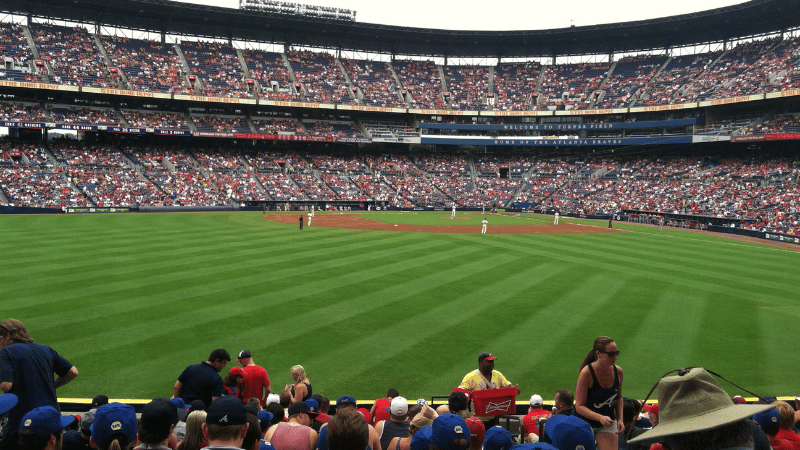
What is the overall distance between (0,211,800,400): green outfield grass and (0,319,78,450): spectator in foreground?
12.4 ft

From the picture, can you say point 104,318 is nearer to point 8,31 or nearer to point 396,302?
point 396,302

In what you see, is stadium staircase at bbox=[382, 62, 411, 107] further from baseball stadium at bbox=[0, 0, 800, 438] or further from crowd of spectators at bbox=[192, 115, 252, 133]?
crowd of spectators at bbox=[192, 115, 252, 133]

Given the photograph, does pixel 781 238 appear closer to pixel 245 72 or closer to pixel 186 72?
pixel 245 72

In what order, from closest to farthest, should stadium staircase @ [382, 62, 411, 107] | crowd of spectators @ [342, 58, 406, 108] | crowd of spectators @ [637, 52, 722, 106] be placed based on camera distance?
crowd of spectators @ [637, 52, 722, 106]
crowd of spectators @ [342, 58, 406, 108]
stadium staircase @ [382, 62, 411, 107]

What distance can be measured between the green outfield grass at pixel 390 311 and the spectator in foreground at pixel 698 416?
7326 millimetres

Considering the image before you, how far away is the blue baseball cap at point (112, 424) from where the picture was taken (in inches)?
150

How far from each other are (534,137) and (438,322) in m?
65.4

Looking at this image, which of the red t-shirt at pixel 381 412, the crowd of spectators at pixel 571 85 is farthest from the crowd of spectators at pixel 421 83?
the red t-shirt at pixel 381 412

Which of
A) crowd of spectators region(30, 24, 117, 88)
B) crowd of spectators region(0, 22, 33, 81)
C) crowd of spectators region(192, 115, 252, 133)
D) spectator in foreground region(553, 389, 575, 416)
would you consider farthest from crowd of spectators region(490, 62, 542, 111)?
spectator in foreground region(553, 389, 575, 416)

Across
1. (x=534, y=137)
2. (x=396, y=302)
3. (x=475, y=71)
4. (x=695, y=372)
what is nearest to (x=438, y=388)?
(x=396, y=302)

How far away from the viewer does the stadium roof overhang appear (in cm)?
6181

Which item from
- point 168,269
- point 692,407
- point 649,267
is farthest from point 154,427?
point 649,267

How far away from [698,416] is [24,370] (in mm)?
6669

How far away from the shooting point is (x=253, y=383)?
776cm
